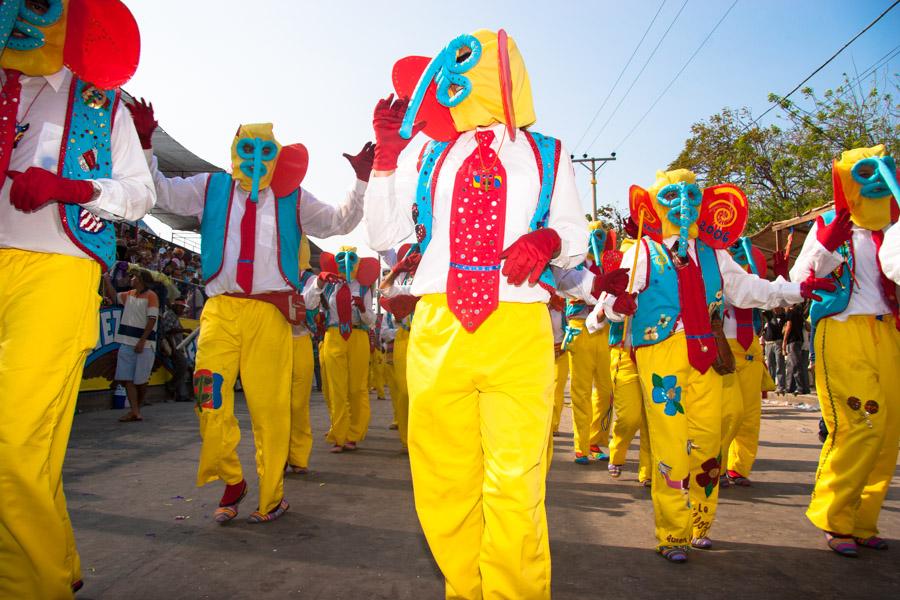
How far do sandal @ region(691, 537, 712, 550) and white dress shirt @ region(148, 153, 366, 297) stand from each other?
10.1 ft

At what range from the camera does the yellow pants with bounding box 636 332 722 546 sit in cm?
396

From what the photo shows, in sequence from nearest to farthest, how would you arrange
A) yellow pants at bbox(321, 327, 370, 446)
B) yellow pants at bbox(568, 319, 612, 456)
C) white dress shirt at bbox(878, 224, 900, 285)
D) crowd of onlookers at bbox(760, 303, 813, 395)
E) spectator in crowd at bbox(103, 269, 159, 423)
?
white dress shirt at bbox(878, 224, 900, 285) → yellow pants at bbox(568, 319, 612, 456) → yellow pants at bbox(321, 327, 370, 446) → spectator in crowd at bbox(103, 269, 159, 423) → crowd of onlookers at bbox(760, 303, 813, 395)

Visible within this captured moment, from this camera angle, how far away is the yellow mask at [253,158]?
4.53 meters

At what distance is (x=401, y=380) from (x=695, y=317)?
4.62 m

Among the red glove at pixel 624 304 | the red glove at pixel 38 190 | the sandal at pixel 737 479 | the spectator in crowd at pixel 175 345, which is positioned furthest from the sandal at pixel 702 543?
the spectator in crowd at pixel 175 345

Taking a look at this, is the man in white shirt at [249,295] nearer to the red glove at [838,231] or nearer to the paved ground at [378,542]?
the paved ground at [378,542]

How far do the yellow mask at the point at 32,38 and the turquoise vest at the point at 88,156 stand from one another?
14 cm

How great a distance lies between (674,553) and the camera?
148 inches

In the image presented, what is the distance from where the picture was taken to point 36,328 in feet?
8.63

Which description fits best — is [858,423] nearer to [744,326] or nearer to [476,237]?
[744,326]

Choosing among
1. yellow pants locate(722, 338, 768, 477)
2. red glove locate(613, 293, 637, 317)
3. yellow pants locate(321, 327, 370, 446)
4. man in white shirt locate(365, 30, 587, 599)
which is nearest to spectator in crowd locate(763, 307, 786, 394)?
yellow pants locate(722, 338, 768, 477)

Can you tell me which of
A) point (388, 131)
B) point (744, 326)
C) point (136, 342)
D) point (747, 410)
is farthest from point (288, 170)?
point (136, 342)

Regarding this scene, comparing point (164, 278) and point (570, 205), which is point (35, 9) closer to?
point (570, 205)

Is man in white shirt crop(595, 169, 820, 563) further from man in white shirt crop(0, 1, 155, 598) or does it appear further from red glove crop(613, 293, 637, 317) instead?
man in white shirt crop(0, 1, 155, 598)
